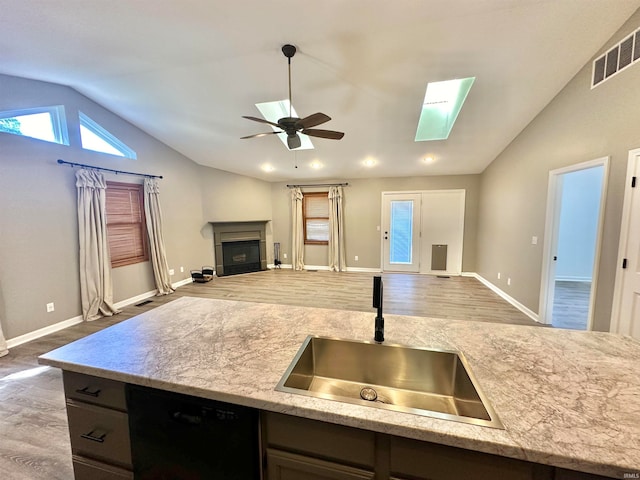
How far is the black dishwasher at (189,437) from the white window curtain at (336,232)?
19.5 feet

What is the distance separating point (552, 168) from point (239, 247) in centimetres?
618

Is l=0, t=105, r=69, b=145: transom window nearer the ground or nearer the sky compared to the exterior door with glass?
nearer the sky

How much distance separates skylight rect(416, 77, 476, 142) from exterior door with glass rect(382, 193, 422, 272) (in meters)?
2.00

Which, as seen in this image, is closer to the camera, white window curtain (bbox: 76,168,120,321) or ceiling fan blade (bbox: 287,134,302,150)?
ceiling fan blade (bbox: 287,134,302,150)

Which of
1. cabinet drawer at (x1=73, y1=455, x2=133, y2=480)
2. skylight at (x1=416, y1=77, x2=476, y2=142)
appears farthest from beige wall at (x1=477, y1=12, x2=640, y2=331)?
cabinet drawer at (x1=73, y1=455, x2=133, y2=480)

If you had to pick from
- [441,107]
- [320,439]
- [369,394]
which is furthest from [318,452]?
[441,107]

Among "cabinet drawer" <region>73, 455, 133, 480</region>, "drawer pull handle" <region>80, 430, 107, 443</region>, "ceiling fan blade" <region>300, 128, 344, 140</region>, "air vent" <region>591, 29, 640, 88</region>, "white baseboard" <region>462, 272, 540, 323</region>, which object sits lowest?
"white baseboard" <region>462, 272, 540, 323</region>

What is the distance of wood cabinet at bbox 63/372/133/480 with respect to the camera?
1075mm

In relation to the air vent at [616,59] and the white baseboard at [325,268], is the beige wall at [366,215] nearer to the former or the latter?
the white baseboard at [325,268]

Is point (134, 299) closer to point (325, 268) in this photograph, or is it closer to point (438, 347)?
point (325, 268)

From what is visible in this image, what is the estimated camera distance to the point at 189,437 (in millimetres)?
973

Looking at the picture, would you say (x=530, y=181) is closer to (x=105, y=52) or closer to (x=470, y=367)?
(x=470, y=367)

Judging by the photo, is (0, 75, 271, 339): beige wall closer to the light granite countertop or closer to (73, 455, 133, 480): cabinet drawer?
the light granite countertop

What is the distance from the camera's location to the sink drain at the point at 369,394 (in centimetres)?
111
